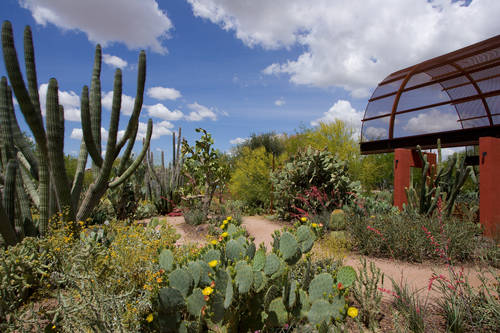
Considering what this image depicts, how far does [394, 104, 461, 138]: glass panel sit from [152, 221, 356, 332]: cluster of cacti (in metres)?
7.06

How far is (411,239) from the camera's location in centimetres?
405

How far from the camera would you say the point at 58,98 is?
4.00 metres

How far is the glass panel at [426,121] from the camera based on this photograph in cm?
779

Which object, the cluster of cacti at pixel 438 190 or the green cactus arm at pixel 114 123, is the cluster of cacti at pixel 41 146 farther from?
the cluster of cacti at pixel 438 190

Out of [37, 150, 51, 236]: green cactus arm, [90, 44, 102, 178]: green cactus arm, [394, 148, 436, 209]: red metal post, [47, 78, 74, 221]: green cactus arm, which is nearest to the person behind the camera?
[47, 78, 74, 221]: green cactus arm

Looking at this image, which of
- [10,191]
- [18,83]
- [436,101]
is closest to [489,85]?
[436,101]

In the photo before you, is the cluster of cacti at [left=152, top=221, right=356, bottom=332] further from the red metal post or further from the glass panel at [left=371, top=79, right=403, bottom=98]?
the glass panel at [left=371, top=79, right=403, bottom=98]

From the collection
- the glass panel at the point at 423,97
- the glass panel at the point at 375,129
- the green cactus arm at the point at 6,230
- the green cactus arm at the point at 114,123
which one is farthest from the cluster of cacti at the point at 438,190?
the green cactus arm at the point at 6,230

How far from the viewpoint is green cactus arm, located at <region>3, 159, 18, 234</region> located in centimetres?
357

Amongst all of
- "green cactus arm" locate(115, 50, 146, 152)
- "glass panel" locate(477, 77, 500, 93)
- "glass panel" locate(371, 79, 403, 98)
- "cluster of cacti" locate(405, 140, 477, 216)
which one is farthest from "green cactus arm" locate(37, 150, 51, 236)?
"glass panel" locate(477, 77, 500, 93)

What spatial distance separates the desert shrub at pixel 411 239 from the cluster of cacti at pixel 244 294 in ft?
7.54

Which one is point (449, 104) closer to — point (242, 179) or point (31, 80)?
point (242, 179)

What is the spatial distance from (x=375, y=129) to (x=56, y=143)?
8255mm

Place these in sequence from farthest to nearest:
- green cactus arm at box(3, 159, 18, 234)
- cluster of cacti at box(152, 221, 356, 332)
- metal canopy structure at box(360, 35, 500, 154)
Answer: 1. metal canopy structure at box(360, 35, 500, 154)
2. green cactus arm at box(3, 159, 18, 234)
3. cluster of cacti at box(152, 221, 356, 332)
